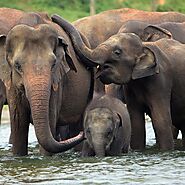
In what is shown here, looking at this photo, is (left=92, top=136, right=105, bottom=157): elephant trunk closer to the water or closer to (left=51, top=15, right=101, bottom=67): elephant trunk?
the water

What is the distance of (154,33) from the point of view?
17.2m

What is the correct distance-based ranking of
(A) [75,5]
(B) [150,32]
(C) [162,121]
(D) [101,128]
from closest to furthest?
(D) [101,128] < (C) [162,121] < (B) [150,32] < (A) [75,5]

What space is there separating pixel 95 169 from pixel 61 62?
6.11ft

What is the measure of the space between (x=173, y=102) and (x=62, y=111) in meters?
1.86

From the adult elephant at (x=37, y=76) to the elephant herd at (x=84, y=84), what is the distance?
0.04 ft

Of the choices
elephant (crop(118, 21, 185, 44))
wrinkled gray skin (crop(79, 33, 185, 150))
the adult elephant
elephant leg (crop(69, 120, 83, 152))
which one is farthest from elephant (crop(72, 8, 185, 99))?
the adult elephant

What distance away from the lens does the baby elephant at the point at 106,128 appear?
1316 cm

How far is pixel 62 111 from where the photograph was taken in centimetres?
1423

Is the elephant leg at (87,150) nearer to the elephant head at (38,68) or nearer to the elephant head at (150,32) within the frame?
the elephant head at (38,68)

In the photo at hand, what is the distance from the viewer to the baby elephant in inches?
518

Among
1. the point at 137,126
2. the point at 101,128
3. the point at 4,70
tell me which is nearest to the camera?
the point at 4,70

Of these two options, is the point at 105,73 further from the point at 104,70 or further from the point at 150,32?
the point at 150,32

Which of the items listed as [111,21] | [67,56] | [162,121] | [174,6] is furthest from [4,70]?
[174,6]

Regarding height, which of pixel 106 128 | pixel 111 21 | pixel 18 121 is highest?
pixel 111 21
